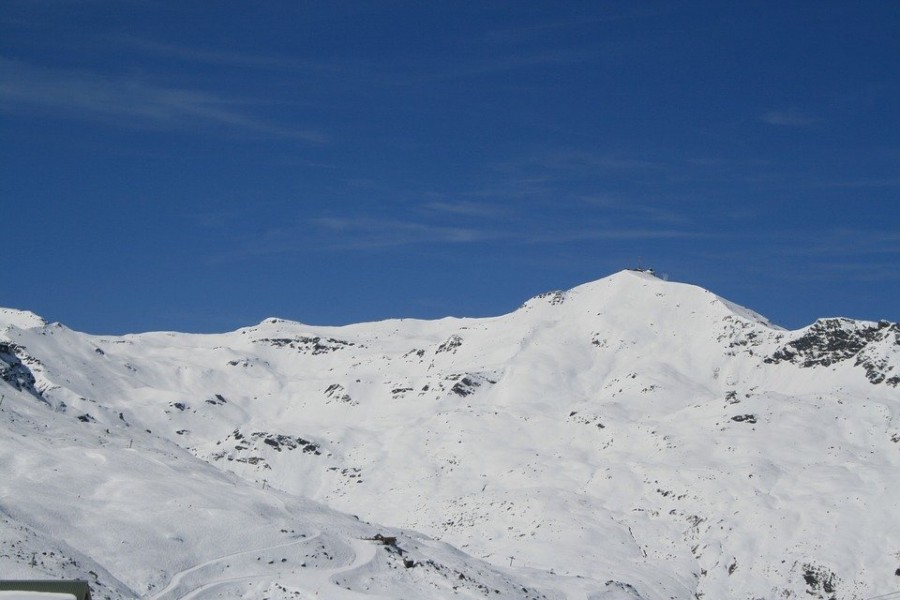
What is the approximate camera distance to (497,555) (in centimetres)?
9050

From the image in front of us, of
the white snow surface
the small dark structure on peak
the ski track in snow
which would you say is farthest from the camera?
the ski track in snow

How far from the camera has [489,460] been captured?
396 ft

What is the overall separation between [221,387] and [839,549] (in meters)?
120

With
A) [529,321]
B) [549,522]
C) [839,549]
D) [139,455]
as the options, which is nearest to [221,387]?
[529,321]

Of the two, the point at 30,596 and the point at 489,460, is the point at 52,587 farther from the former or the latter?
the point at 489,460

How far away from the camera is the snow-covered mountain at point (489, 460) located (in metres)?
55.0

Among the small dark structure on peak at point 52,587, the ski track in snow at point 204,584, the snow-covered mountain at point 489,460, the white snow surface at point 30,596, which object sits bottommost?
the white snow surface at point 30,596

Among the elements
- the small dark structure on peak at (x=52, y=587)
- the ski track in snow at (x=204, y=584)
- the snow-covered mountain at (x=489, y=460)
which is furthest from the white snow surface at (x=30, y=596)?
the ski track in snow at (x=204, y=584)

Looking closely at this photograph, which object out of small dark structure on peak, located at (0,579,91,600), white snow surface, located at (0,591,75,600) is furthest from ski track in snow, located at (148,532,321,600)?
white snow surface, located at (0,591,75,600)

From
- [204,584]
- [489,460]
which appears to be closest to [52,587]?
[204,584]

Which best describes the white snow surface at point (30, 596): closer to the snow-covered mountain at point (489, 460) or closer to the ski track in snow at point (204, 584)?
the snow-covered mountain at point (489, 460)

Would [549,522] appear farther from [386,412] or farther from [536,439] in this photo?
[386,412]

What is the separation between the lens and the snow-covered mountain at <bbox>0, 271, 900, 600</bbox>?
180 ft

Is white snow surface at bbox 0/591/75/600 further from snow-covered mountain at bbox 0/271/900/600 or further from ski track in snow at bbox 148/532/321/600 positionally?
ski track in snow at bbox 148/532/321/600
